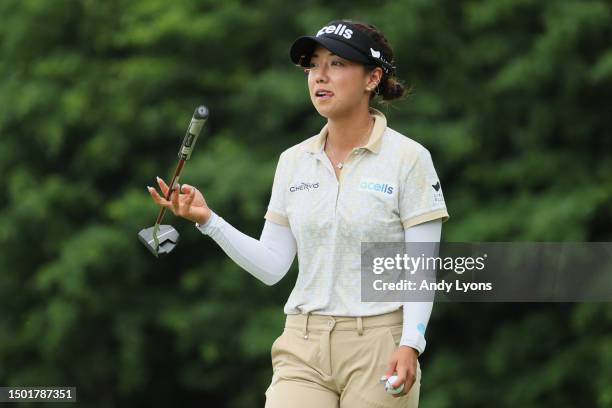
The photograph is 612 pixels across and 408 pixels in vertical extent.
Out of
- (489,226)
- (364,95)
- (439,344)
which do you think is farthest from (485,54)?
(364,95)

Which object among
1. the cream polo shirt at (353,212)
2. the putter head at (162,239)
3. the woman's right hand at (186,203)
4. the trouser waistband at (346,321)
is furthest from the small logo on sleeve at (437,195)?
the putter head at (162,239)

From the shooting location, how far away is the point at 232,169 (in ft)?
28.8

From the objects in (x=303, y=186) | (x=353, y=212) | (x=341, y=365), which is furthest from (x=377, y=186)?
(x=341, y=365)

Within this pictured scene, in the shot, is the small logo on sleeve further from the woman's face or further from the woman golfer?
the woman's face

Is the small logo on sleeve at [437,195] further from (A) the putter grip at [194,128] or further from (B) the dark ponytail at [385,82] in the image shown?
(A) the putter grip at [194,128]

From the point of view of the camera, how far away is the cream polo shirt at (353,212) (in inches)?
126

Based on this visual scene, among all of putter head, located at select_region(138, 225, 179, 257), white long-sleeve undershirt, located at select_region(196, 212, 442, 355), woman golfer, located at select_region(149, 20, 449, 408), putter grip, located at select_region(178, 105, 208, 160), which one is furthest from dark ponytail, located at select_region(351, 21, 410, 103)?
putter head, located at select_region(138, 225, 179, 257)

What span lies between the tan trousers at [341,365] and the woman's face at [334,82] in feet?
1.90

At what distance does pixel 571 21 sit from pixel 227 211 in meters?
2.77

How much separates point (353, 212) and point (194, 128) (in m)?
0.49

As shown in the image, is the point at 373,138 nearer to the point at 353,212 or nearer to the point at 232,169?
the point at 353,212

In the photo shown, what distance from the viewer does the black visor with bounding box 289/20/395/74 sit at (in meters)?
3.29

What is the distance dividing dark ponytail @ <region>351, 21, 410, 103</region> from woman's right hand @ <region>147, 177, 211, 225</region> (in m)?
0.60

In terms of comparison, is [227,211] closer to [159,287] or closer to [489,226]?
[159,287]
